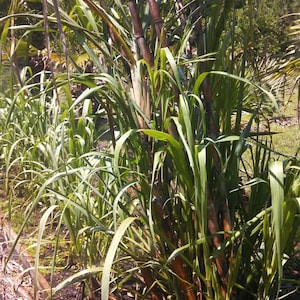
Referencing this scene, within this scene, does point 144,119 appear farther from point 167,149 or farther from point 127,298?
point 127,298

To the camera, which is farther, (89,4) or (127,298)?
(127,298)

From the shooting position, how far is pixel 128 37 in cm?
166

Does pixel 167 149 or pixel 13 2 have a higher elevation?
pixel 13 2

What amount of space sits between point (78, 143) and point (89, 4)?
3.39 ft

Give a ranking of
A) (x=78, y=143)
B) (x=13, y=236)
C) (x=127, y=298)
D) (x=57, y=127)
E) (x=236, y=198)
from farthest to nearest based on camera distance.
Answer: (x=13, y=236)
(x=57, y=127)
(x=78, y=143)
(x=127, y=298)
(x=236, y=198)

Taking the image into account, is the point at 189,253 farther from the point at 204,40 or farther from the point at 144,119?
the point at 204,40

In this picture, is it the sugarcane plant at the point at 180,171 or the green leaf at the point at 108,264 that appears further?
the sugarcane plant at the point at 180,171

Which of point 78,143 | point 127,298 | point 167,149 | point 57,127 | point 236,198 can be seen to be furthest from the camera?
point 57,127

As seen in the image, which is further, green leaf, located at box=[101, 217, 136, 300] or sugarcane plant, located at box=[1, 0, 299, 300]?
sugarcane plant, located at box=[1, 0, 299, 300]

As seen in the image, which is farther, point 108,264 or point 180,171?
point 180,171

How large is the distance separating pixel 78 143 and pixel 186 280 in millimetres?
1056

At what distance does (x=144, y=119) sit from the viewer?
4.84ft

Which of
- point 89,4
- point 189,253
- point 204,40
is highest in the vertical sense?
point 89,4

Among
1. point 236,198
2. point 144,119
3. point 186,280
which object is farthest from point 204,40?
point 186,280
